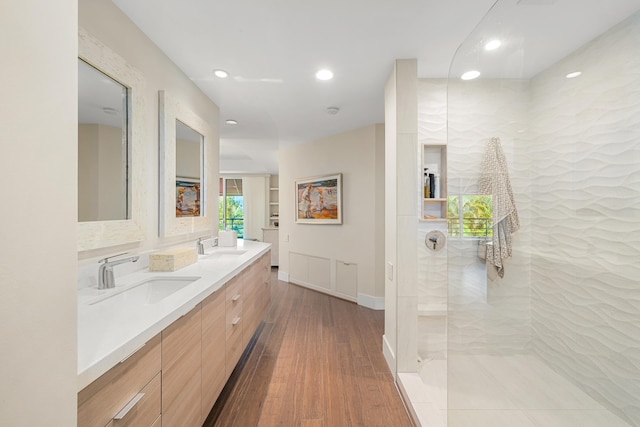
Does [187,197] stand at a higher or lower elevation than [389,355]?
higher

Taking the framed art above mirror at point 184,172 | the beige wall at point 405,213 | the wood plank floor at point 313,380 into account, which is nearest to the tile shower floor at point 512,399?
the wood plank floor at point 313,380

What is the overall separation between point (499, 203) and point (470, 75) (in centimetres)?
68

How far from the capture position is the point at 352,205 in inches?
157

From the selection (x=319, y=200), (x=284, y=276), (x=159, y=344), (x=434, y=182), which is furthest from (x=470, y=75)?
(x=284, y=276)

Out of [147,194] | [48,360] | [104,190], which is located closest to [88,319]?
[48,360]

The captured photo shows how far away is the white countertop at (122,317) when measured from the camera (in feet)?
2.40

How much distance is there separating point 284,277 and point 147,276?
358 centimetres

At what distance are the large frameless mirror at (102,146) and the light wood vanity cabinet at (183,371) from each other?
2.40 ft

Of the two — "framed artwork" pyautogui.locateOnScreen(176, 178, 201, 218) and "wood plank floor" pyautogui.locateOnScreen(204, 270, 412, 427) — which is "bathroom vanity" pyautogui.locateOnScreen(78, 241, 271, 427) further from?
"framed artwork" pyautogui.locateOnScreen(176, 178, 201, 218)

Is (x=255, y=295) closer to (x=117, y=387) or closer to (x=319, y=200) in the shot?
(x=117, y=387)

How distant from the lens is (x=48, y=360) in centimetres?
55

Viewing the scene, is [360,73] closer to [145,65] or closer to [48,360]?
[145,65]

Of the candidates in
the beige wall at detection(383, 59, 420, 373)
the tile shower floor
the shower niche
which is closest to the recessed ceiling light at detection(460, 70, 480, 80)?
the beige wall at detection(383, 59, 420, 373)

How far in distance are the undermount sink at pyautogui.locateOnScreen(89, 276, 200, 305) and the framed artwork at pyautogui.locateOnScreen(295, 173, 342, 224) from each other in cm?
274
